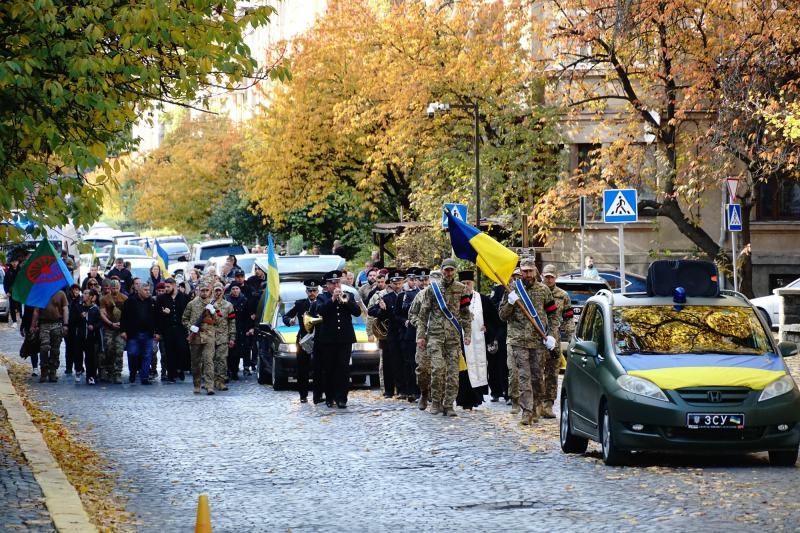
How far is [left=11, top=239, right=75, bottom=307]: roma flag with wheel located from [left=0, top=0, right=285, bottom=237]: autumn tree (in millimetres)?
8171

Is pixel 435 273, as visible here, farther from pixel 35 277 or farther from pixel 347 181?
pixel 347 181

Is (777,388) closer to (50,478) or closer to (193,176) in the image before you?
(50,478)

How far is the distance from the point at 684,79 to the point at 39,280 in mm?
16521

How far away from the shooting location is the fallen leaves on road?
1145cm

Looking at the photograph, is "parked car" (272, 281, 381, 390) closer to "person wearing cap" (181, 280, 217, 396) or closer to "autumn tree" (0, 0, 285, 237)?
"person wearing cap" (181, 280, 217, 396)

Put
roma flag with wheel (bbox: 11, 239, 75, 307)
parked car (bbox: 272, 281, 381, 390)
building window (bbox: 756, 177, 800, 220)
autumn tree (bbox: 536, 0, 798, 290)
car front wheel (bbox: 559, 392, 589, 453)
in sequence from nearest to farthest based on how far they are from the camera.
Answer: car front wheel (bbox: 559, 392, 589, 453)
roma flag with wheel (bbox: 11, 239, 75, 307)
parked car (bbox: 272, 281, 381, 390)
autumn tree (bbox: 536, 0, 798, 290)
building window (bbox: 756, 177, 800, 220)

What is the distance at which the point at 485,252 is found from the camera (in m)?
19.2

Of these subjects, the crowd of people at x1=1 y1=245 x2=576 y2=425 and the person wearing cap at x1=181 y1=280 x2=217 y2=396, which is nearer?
the crowd of people at x1=1 y1=245 x2=576 y2=425

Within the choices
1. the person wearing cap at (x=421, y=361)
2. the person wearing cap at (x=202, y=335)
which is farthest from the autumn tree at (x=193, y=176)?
the person wearing cap at (x=421, y=361)

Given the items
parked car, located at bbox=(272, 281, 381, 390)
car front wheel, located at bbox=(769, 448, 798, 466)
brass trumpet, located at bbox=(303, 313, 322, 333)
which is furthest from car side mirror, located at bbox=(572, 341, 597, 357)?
parked car, located at bbox=(272, 281, 381, 390)

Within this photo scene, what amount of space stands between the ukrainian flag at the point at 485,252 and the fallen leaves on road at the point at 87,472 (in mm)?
5315

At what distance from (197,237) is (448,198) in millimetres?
50614

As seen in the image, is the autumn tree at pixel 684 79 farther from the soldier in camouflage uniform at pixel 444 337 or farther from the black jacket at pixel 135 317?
the soldier in camouflage uniform at pixel 444 337

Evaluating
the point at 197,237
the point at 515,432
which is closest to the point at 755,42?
the point at 515,432
